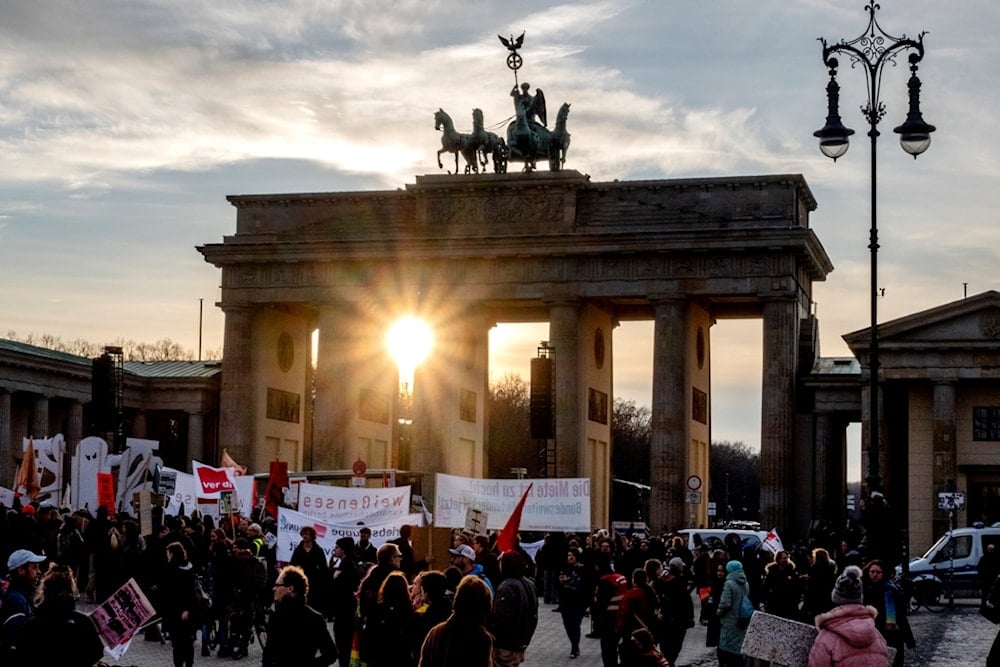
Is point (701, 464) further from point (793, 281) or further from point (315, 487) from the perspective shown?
point (315, 487)

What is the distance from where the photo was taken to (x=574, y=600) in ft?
98.6

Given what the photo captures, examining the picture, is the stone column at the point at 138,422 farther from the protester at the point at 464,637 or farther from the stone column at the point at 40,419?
the protester at the point at 464,637

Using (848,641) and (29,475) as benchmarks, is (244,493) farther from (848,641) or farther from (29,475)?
(848,641)

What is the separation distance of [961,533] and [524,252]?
2929 centimetres

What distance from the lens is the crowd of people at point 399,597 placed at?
1296 cm

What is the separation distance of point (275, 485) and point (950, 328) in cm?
2723

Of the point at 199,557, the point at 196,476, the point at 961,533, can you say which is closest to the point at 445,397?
the point at 961,533

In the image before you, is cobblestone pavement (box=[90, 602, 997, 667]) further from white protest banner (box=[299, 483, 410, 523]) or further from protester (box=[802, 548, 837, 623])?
protester (box=[802, 548, 837, 623])

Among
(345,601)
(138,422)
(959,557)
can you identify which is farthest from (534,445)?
(345,601)

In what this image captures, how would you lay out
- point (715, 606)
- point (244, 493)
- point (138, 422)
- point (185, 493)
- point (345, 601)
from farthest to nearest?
point (138, 422), point (244, 493), point (185, 493), point (715, 606), point (345, 601)

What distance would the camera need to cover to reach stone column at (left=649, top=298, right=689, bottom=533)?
70.3 metres

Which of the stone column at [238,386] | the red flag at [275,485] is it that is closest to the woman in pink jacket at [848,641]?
the red flag at [275,485]

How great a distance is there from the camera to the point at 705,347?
255 feet

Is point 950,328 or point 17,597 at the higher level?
point 950,328
